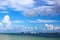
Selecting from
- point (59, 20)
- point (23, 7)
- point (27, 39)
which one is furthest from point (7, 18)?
point (59, 20)

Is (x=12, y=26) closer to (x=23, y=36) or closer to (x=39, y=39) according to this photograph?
(x=23, y=36)

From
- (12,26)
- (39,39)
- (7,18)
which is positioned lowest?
(39,39)

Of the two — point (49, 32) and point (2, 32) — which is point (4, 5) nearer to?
point (2, 32)

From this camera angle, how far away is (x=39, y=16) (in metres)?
1.15

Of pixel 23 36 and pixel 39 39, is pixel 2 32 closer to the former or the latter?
pixel 23 36

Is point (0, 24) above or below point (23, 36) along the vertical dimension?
above

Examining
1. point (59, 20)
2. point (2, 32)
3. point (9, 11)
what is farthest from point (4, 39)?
point (59, 20)

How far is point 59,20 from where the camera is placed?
1155 mm

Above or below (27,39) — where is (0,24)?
above

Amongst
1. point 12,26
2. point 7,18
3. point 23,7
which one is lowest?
point 12,26

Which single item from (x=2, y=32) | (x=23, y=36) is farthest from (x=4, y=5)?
(x=23, y=36)

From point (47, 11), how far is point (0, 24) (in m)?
0.62

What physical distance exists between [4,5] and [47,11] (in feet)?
1.83

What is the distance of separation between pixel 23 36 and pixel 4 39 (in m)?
0.25
